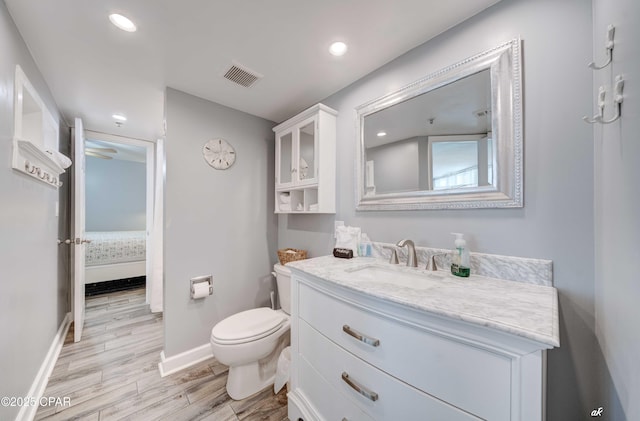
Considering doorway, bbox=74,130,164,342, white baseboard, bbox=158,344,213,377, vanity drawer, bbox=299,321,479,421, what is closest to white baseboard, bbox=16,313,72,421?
doorway, bbox=74,130,164,342

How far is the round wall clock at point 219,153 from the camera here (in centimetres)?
201

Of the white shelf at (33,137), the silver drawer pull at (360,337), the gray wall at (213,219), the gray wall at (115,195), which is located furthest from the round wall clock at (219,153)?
the gray wall at (115,195)

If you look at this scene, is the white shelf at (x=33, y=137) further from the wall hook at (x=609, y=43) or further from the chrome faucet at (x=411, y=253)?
the wall hook at (x=609, y=43)

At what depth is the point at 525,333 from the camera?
1.86ft

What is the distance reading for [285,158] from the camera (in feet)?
7.07

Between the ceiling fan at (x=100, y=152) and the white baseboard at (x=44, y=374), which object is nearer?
the white baseboard at (x=44, y=374)

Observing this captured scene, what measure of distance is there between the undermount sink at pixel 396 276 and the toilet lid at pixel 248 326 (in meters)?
0.79

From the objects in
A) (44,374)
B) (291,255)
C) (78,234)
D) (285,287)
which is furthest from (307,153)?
(44,374)

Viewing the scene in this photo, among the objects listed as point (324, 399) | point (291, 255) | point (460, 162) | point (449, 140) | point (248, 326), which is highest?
point (449, 140)

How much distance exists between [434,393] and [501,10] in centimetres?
166

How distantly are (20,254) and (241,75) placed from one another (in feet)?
5.66

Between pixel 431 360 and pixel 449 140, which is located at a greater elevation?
pixel 449 140

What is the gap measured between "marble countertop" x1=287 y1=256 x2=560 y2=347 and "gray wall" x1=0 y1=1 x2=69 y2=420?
5.01 feet

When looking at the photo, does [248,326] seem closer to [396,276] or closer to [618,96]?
[396,276]
